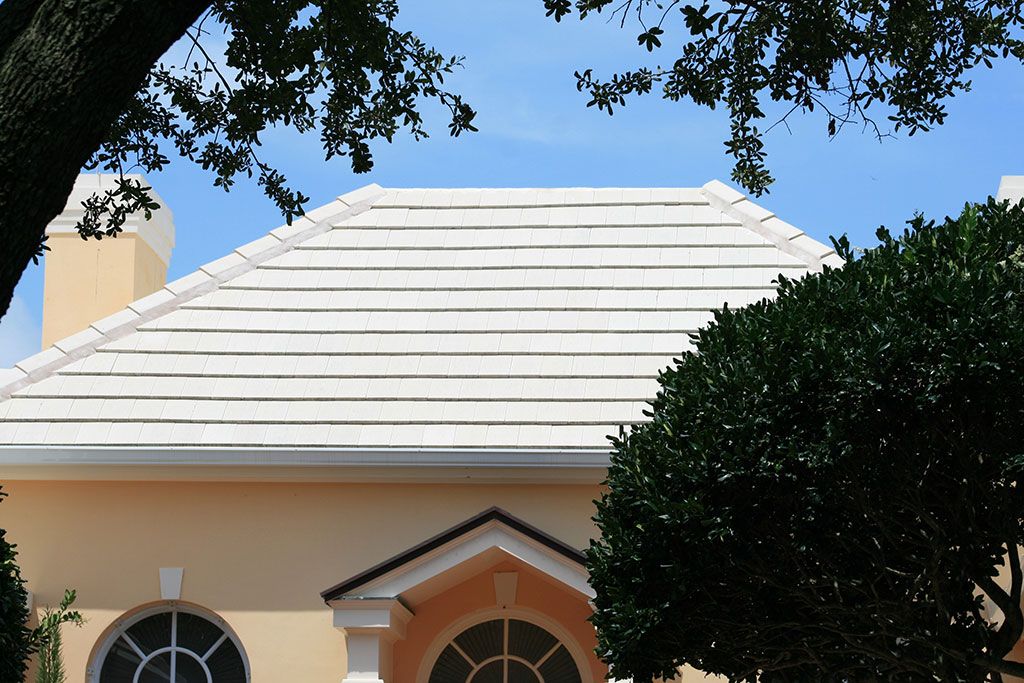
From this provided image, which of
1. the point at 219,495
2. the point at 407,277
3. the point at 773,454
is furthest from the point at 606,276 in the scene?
the point at 773,454

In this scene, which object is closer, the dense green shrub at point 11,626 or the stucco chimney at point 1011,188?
the dense green shrub at point 11,626

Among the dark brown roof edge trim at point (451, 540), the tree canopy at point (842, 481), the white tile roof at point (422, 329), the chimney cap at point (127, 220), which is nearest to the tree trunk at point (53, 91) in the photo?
the tree canopy at point (842, 481)

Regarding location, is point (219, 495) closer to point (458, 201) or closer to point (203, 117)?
point (458, 201)

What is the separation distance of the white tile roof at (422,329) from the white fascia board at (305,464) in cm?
20

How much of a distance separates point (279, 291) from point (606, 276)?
3.52 m

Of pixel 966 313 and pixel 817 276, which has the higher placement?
pixel 817 276

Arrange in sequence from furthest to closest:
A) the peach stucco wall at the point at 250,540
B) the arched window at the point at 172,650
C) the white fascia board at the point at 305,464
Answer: the arched window at the point at 172,650 → the peach stucco wall at the point at 250,540 → the white fascia board at the point at 305,464

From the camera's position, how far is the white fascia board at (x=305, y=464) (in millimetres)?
13070

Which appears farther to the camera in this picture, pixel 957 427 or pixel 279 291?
pixel 279 291

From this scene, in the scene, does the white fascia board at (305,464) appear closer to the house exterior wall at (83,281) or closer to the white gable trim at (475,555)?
the white gable trim at (475,555)

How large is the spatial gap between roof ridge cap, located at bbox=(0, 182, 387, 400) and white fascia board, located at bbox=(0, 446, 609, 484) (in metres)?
1.29

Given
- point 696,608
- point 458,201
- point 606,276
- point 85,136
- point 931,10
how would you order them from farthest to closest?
point 458,201 → point 606,276 → point 696,608 → point 931,10 → point 85,136

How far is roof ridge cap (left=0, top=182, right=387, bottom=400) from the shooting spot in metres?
14.4

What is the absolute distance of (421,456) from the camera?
13125 mm
